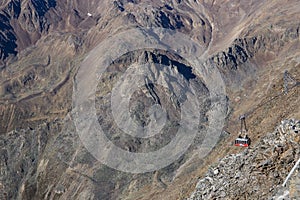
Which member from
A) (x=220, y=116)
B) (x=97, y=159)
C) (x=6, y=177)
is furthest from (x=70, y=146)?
(x=220, y=116)

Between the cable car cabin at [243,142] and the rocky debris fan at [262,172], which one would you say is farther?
the cable car cabin at [243,142]

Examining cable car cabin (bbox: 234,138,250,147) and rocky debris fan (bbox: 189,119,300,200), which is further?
cable car cabin (bbox: 234,138,250,147)

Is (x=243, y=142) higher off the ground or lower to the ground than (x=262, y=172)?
lower

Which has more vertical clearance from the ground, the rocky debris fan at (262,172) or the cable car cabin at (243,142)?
the rocky debris fan at (262,172)

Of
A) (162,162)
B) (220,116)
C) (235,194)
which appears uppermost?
(235,194)

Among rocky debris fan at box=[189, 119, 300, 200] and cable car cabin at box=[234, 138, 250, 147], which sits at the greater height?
rocky debris fan at box=[189, 119, 300, 200]

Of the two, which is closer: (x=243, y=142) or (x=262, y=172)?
(x=262, y=172)

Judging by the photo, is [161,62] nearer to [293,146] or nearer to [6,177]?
[6,177]

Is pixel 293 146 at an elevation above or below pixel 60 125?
above
